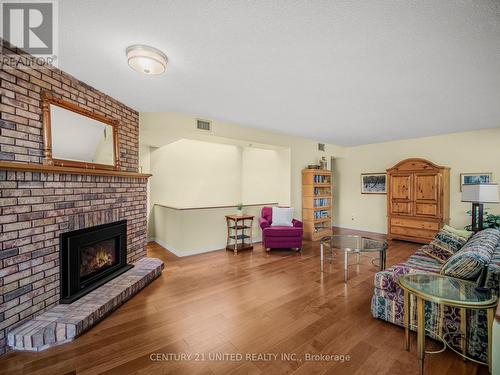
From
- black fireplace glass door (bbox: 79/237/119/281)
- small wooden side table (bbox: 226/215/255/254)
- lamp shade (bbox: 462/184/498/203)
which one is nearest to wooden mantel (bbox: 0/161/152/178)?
black fireplace glass door (bbox: 79/237/119/281)

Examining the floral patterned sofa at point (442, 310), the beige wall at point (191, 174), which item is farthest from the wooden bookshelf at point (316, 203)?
the floral patterned sofa at point (442, 310)

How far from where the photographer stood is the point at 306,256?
14.1ft

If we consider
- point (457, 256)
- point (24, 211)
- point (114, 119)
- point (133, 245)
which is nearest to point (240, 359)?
point (457, 256)

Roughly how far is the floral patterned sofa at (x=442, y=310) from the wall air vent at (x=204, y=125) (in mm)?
3297

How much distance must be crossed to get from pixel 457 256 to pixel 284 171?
389 cm

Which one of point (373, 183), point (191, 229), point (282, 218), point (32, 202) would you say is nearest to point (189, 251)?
point (191, 229)

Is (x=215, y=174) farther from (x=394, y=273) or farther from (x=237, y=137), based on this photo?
(x=394, y=273)

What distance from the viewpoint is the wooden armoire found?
4871 millimetres

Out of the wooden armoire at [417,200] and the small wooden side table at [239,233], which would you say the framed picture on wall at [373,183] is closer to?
the wooden armoire at [417,200]

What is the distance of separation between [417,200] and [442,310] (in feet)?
12.9

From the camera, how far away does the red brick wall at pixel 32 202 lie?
75.4 inches

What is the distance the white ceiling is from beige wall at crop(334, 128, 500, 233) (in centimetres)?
147

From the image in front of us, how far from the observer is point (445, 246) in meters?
2.88

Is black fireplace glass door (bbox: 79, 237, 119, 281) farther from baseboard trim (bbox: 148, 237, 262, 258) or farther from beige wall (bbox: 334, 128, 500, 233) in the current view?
beige wall (bbox: 334, 128, 500, 233)
